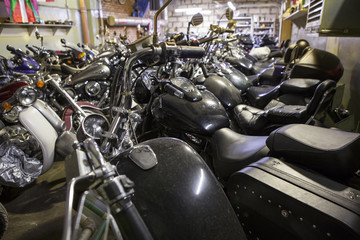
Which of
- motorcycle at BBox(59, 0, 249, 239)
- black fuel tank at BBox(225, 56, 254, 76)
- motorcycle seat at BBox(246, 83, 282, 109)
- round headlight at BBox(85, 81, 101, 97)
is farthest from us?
black fuel tank at BBox(225, 56, 254, 76)

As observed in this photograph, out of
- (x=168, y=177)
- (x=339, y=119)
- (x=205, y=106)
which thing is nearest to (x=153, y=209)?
(x=168, y=177)

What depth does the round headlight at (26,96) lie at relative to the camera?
76.4 inches

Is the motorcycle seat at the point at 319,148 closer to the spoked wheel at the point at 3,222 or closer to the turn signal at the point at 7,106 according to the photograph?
the spoked wheel at the point at 3,222

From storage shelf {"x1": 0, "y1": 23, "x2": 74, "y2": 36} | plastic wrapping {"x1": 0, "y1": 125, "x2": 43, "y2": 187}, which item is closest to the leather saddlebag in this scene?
plastic wrapping {"x1": 0, "y1": 125, "x2": 43, "y2": 187}

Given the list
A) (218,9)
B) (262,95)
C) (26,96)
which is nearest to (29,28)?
(26,96)

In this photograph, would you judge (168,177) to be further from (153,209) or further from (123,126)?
(123,126)

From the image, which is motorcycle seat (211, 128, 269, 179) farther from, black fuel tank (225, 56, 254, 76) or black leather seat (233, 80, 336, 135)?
black fuel tank (225, 56, 254, 76)

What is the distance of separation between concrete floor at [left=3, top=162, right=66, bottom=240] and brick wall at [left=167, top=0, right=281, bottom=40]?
1406cm

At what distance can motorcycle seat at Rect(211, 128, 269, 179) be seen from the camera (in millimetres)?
1146

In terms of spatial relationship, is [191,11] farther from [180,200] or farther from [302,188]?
[180,200]

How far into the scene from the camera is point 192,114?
5.27ft

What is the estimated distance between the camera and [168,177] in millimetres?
692

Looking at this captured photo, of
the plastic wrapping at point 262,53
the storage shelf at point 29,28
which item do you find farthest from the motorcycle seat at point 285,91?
the storage shelf at point 29,28

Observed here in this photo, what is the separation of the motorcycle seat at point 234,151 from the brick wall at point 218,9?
47.5ft
